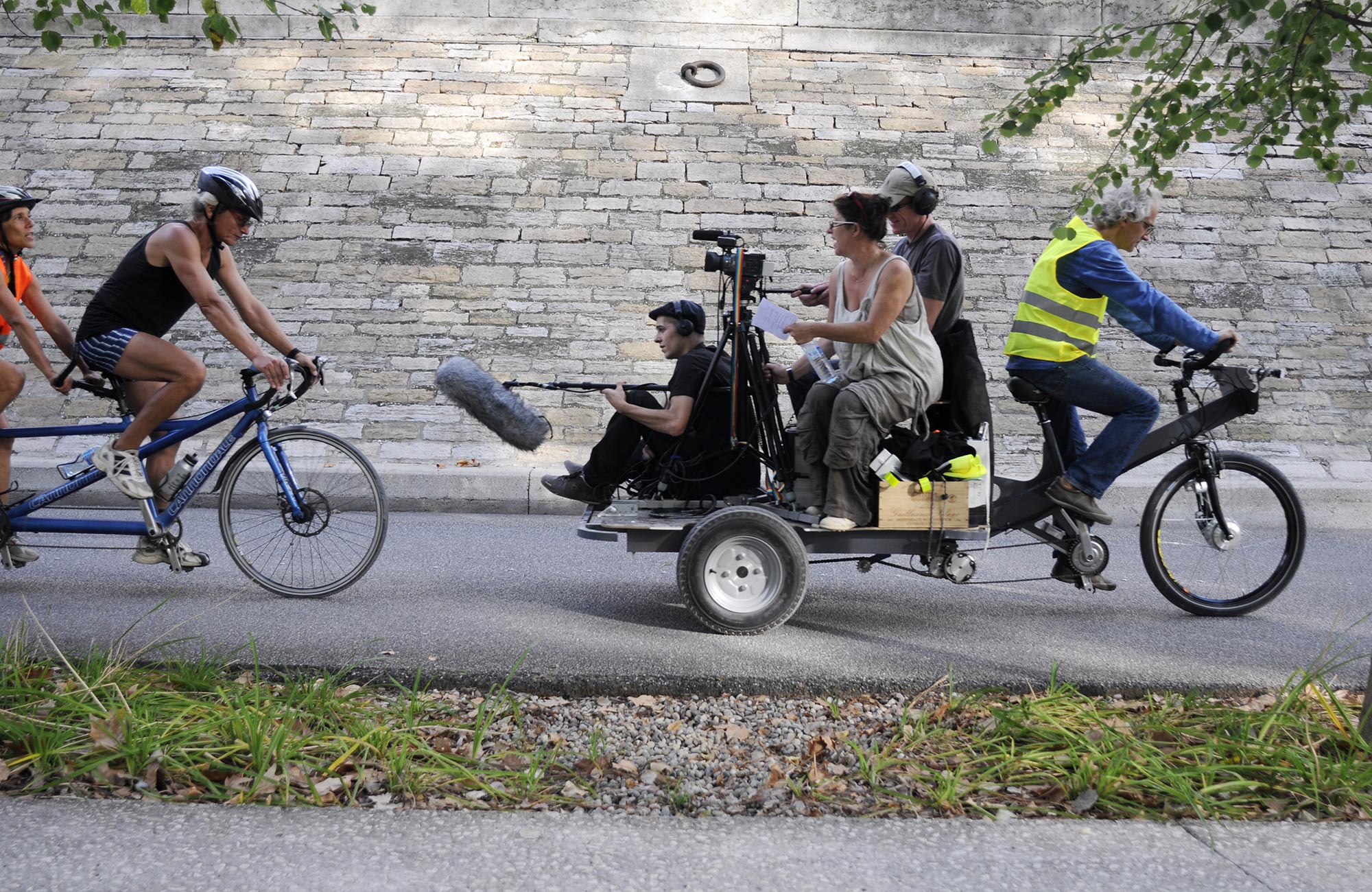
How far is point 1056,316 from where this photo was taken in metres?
5.54

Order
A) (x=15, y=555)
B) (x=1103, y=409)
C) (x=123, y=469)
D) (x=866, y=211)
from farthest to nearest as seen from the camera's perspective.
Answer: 1. (x=15, y=555)
2. (x=1103, y=409)
3. (x=123, y=469)
4. (x=866, y=211)

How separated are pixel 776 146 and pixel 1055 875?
11.3 meters

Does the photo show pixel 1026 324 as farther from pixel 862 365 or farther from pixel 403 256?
pixel 403 256

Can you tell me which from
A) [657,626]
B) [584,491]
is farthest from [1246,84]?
[584,491]

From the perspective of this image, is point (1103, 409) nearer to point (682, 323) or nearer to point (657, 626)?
point (682, 323)

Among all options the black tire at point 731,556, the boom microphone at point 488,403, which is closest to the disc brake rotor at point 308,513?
the boom microphone at point 488,403

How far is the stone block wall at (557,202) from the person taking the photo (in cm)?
1128

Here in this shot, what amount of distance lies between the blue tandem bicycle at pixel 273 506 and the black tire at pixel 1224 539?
391cm

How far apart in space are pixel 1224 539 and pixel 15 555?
606 centimetres

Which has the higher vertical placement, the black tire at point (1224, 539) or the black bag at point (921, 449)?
the black bag at point (921, 449)

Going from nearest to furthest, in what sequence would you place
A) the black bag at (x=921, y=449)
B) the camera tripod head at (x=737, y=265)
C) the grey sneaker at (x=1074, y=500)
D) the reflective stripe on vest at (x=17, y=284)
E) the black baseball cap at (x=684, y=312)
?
the black bag at (x=921, y=449)
the camera tripod head at (x=737, y=265)
the grey sneaker at (x=1074, y=500)
the black baseball cap at (x=684, y=312)
the reflective stripe on vest at (x=17, y=284)

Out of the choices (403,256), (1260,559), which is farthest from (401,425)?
(1260,559)

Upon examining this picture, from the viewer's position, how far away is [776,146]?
13.1 metres

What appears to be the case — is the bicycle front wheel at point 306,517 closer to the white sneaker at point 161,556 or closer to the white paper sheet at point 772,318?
the white sneaker at point 161,556
